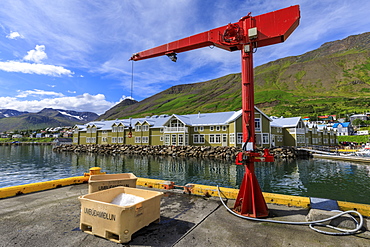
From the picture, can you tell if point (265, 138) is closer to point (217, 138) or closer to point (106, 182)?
point (217, 138)

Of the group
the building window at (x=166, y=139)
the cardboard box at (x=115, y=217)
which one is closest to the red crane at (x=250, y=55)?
the cardboard box at (x=115, y=217)

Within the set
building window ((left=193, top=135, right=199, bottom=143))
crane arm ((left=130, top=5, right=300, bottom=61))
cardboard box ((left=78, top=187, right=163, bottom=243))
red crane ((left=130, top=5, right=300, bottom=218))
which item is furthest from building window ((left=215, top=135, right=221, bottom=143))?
cardboard box ((left=78, top=187, right=163, bottom=243))

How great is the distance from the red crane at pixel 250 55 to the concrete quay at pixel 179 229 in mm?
667

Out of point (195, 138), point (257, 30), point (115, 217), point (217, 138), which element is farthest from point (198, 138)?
point (115, 217)

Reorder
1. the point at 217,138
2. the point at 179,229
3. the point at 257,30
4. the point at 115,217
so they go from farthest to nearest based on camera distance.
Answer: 1. the point at 217,138
2. the point at 257,30
3. the point at 179,229
4. the point at 115,217

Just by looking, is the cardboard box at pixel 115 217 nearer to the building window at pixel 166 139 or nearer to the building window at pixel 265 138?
the building window at pixel 265 138

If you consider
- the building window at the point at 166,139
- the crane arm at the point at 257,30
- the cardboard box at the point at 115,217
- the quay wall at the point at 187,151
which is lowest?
the quay wall at the point at 187,151

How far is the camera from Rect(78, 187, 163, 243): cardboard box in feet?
15.6

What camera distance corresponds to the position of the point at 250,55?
700 cm

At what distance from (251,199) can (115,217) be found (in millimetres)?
4199

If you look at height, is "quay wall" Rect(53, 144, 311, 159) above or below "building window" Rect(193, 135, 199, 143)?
below

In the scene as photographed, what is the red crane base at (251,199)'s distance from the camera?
6389 mm

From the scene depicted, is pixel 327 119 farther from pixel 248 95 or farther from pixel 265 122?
pixel 248 95

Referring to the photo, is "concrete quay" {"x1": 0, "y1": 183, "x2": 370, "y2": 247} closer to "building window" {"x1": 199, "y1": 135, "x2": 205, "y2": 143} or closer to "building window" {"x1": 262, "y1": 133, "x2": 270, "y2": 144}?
"building window" {"x1": 262, "y1": 133, "x2": 270, "y2": 144}
